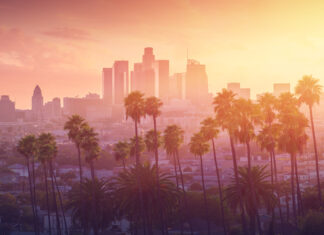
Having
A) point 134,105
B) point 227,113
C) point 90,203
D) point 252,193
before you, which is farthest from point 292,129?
point 90,203

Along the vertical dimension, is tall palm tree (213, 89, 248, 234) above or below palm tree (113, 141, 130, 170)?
above

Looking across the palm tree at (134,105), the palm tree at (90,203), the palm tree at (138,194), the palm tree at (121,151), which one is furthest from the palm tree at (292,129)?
the palm tree at (121,151)

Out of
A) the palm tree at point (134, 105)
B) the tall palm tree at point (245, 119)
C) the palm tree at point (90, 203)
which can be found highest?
the palm tree at point (134, 105)

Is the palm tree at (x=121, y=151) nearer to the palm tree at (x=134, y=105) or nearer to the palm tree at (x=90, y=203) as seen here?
the palm tree at (x=90, y=203)

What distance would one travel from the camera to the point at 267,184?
38.0m

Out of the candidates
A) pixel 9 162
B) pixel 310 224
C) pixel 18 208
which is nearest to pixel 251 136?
pixel 310 224

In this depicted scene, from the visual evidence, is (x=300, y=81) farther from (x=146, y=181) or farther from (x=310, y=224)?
(x=146, y=181)

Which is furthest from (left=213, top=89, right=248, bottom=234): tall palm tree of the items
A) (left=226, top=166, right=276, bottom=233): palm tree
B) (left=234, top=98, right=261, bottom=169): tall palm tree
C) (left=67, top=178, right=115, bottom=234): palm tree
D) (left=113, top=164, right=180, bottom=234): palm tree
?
(left=67, top=178, right=115, bottom=234): palm tree

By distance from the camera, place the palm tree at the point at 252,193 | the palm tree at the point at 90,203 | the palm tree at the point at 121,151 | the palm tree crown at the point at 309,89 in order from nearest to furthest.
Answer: the palm tree at the point at 252,193
the palm tree at the point at 90,203
the palm tree crown at the point at 309,89
the palm tree at the point at 121,151

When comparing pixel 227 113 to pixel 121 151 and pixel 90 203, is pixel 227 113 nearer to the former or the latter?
pixel 90 203

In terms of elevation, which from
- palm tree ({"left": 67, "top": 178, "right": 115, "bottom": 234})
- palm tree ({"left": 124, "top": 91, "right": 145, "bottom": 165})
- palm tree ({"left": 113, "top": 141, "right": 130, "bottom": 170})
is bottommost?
palm tree ({"left": 67, "top": 178, "right": 115, "bottom": 234})

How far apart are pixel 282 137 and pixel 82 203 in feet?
82.9

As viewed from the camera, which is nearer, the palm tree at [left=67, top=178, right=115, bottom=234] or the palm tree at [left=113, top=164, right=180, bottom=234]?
the palm tree at [left=113, top=164, right=180, bottom=234]

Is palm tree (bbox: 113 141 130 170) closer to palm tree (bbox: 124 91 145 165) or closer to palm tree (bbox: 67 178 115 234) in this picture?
palm tree (bbox: 67 178 115 234)
